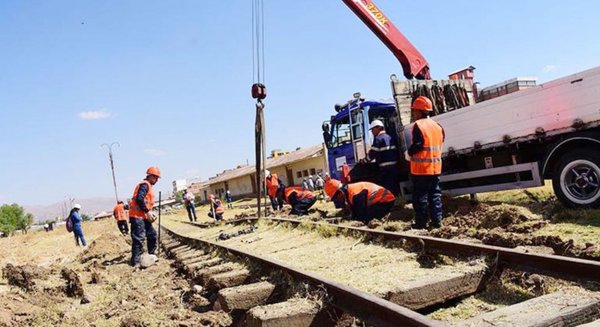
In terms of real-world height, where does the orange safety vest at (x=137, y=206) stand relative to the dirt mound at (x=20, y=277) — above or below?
above

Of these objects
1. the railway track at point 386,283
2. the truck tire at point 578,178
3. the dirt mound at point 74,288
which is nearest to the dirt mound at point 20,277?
the dirt mound at point 74,288

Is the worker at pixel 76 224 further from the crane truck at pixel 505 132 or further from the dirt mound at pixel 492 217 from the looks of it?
the dirt mound at pixel 492 217

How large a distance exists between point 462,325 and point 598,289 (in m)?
1.11

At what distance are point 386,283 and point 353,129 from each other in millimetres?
7612

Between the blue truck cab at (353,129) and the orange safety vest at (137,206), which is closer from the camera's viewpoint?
the orange safety vest at (137,206)

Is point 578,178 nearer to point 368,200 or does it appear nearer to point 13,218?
point 368,200

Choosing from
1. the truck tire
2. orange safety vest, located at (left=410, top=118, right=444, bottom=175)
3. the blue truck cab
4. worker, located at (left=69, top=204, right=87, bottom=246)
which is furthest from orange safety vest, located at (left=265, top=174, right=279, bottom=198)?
the truck tire

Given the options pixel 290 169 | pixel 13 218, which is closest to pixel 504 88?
pixel 290 169

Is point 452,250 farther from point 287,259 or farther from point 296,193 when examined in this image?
point 296,193

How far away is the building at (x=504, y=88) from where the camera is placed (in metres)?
12.4

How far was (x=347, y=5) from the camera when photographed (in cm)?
1085

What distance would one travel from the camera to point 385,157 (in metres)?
8.84

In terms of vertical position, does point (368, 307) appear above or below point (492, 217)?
above

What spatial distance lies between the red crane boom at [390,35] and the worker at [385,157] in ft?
7.45
